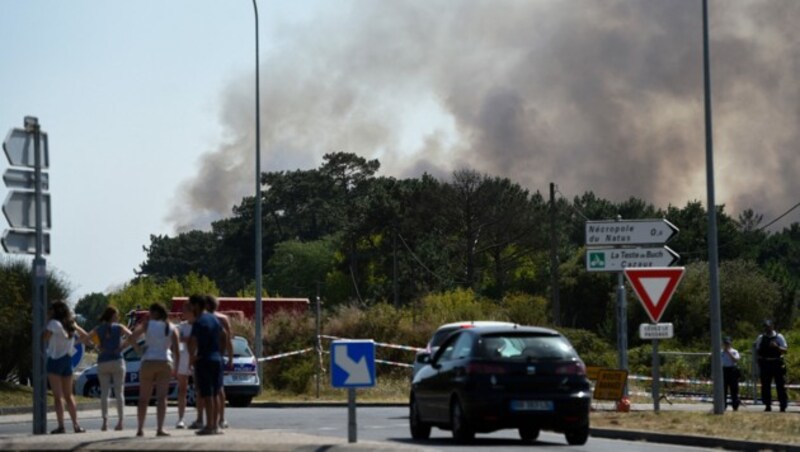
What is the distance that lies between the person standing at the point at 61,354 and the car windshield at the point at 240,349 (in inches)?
562

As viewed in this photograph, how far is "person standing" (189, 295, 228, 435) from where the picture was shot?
20.8m

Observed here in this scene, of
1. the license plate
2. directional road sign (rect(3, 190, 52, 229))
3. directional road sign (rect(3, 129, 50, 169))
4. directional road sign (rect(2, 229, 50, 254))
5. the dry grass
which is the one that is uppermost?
directional road sign (rect(3, 129, 50, 169))

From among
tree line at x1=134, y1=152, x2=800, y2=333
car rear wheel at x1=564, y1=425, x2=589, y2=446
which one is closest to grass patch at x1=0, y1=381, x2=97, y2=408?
car rear wheel at x1=564, y1=425, x2=589, y2=446

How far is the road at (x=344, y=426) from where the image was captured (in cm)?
2227

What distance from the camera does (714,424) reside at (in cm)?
2550

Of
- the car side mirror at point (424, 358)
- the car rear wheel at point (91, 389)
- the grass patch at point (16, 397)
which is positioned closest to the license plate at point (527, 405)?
the car side mirror at point (424, 358)

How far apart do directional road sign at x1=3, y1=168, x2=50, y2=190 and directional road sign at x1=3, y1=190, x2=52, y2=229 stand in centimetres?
9

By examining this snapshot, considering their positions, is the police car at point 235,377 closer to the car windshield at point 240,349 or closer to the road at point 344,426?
the car windshield at point 240,349

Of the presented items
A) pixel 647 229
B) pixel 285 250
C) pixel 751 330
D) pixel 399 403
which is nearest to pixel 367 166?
pixel 285 250

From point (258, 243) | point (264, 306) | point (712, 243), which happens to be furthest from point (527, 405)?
point (264, 306)

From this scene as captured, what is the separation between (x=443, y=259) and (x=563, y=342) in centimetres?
8591

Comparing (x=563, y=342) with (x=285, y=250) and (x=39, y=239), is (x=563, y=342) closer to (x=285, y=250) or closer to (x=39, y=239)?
(x=39, y=239)

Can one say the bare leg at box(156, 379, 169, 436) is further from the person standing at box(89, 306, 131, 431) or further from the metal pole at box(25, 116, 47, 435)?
the metal pole at box(25, 116, 47, 435)

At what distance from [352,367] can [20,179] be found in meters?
5.97
